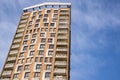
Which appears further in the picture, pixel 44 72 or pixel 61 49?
pixel 61 49

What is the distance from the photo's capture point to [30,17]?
80062 millimetres

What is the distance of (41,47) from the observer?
68062 mm

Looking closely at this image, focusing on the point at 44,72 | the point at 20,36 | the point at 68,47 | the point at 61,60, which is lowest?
the point at 44,72

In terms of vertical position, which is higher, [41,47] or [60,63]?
[41,47]

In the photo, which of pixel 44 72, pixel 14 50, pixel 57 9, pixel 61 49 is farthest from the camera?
pixel 57 9

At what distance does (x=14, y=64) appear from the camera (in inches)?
2645

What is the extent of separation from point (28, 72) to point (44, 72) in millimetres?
4424

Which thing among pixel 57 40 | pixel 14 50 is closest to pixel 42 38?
pixel 57 40

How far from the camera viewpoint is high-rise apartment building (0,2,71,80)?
62656 millimetres

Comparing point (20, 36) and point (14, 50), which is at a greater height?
point (20, 36)

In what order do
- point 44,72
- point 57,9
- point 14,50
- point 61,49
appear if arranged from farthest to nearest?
point 57,9, point 14,50, point 61,49, point 44,72

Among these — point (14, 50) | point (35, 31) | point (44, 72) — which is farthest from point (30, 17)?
point (44, 72)

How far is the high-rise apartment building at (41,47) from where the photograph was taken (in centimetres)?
6266

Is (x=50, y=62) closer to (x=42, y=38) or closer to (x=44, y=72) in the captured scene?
(x=44, y=72)
